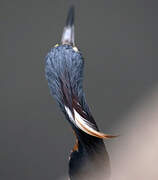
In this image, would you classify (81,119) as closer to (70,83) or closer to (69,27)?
(70,83)

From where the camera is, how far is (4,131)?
3.86 feet

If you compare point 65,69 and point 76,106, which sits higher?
point 65,69

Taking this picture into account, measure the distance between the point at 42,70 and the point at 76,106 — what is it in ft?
0.82

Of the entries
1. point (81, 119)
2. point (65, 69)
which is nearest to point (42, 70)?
point (65, 69)

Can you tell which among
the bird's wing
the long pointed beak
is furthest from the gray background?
the bird's wing

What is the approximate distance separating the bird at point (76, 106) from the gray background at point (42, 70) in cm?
9

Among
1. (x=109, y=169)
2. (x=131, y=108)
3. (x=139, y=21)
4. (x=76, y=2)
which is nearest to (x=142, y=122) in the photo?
(x=131, y=108)

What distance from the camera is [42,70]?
111 cm

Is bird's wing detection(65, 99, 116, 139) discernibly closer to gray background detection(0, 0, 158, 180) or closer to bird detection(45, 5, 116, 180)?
bird detection(45, 5, 116, 180)

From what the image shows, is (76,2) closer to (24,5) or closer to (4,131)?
(24,5)

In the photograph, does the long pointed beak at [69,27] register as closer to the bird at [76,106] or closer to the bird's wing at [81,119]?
the bird at [76,106]

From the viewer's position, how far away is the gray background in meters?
1.04

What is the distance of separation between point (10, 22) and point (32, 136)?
1.53 feet

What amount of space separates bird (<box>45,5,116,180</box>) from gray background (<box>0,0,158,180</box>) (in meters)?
0.09
